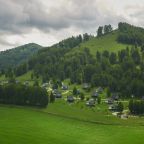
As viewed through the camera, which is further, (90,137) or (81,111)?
(81,111)

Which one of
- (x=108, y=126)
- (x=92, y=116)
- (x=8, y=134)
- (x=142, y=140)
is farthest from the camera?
(x=92, y=116)

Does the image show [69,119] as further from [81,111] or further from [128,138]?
[128,138]

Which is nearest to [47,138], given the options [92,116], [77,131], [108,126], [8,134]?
[8,134]

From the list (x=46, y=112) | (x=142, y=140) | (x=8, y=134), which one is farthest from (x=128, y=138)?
(x=46, y=112)

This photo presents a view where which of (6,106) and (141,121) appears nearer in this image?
(141,121)

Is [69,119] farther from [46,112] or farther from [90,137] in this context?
[90,137]

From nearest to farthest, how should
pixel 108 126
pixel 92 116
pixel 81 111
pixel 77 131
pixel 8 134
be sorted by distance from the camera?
pixel 8 134, pixel 77 131, pixel 108 126, pixel 92 116, pixel 81 111
